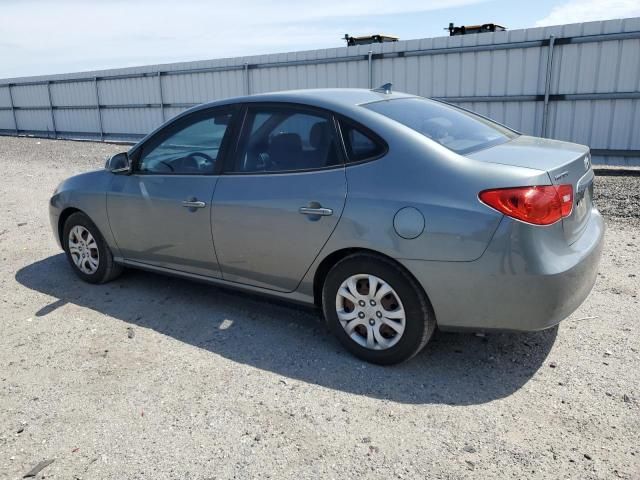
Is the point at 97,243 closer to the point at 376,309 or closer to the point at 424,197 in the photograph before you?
the point at 376,309

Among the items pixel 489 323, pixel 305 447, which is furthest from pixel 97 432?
pixel 489 323

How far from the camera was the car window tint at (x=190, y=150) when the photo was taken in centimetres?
423

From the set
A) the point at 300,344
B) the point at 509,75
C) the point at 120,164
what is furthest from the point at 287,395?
the point at 509,75

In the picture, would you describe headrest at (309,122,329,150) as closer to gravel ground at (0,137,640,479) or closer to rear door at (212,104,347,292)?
rear door at (212,104,347,292)

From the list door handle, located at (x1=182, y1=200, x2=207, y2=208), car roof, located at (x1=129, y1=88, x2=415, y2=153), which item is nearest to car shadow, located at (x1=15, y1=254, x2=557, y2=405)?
door handle, located at (x1=182, y1=200, x2=207, y2=208)

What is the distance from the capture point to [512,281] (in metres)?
3.03

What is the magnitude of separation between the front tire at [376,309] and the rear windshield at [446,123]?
87cm

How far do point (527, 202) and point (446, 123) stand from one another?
1.05 metres

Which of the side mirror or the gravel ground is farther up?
the side mirror

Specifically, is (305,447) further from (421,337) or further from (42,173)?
(42,173)

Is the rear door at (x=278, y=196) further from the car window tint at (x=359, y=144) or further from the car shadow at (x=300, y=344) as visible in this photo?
the car shadow at (x=300, y=344)

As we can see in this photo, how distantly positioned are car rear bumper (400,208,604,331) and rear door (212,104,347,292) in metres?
0.71

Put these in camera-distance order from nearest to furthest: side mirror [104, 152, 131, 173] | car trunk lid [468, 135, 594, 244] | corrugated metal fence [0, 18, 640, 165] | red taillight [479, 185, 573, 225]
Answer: red taillight [479, 185, 573, 225] → car trunk lid [468, 135, 594, 244] → side mirror [104, 152, 131, 173] → corrugated metal fence [0, 18, 640, 165]

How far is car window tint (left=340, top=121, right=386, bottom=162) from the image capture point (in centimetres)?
344
